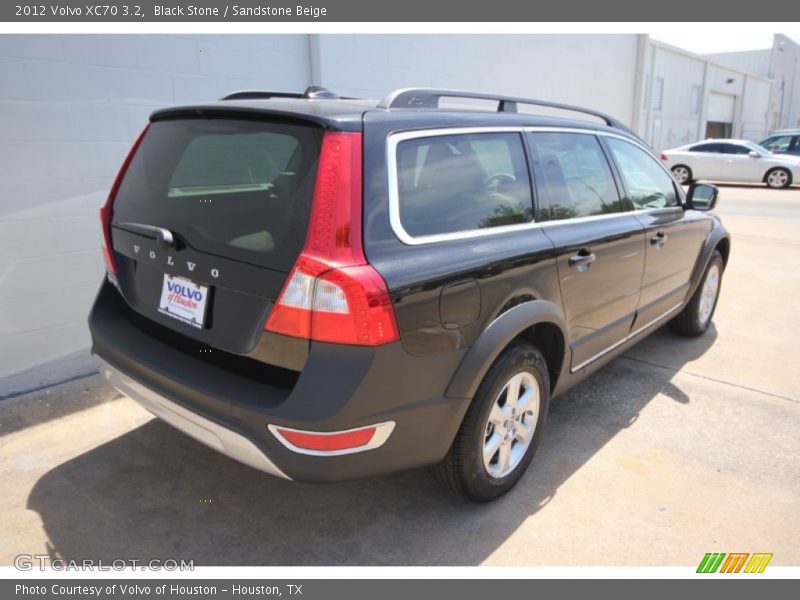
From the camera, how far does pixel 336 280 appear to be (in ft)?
6.49


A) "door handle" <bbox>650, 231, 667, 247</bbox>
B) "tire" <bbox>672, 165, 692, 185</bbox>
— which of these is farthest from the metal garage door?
"door handle" <bbox>650, 231, 667, 247</bbox>

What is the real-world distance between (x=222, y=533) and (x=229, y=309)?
3.36 ft

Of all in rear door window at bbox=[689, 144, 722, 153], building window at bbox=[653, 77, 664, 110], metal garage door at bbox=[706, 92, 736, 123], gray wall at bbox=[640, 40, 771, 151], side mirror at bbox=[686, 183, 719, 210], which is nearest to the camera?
side mirror at bbox=[686, 183, 719, 210]

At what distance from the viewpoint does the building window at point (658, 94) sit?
2178 centimetres

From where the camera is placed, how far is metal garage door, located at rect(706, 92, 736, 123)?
2777cm

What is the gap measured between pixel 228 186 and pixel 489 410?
1.45 meters

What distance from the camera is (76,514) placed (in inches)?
105

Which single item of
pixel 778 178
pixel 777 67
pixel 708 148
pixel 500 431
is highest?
pixel 777 67

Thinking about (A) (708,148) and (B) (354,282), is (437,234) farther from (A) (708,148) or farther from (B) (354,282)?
(A) (708,148)

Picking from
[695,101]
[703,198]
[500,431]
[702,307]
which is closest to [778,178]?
[695,101]

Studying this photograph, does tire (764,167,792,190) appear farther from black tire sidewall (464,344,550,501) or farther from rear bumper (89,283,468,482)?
rear bumper (89,283,468,482)

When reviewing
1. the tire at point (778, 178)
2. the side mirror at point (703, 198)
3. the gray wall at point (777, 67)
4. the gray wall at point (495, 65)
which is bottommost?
the tire at point (778, 178)

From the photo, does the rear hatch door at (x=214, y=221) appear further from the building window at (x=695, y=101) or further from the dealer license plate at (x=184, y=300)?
the building window at (x=695, y=101)

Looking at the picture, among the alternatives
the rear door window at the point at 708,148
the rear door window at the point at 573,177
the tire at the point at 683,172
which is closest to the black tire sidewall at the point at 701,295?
the rear door window at the point at 573,177
